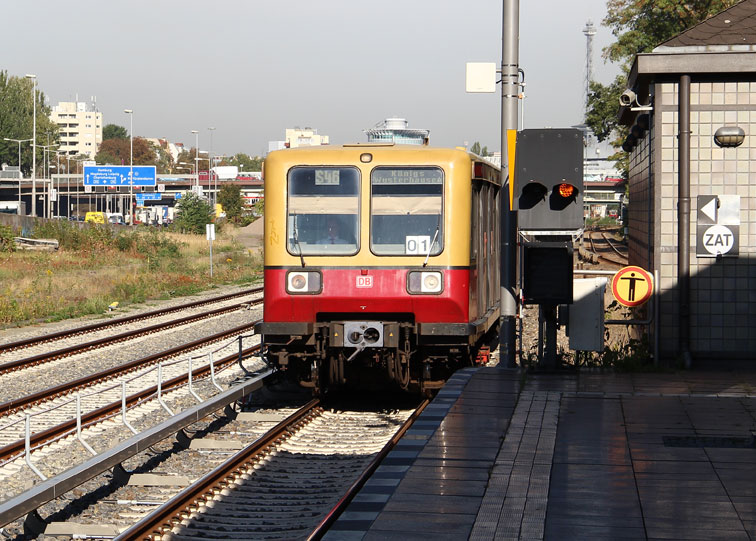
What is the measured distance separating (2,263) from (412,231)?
109ft

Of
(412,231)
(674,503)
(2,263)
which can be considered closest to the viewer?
(674,503)

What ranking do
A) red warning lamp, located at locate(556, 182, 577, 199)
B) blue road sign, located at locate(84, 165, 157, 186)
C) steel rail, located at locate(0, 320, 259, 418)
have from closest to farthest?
red warning lamp, located at locate(556, 182, 577, 199)
steel rail, located at locate(0, 320, 259, 418)
blue road sign, located at locate(84, 165, 157, 186)

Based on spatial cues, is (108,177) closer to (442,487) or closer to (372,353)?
(372,353)

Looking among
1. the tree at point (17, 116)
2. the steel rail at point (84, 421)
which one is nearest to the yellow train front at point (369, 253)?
the steel rail at point (84, 421)

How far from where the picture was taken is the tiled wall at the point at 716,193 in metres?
12.4

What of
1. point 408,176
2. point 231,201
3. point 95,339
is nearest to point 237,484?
point 408,176

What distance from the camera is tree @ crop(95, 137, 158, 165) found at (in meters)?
153

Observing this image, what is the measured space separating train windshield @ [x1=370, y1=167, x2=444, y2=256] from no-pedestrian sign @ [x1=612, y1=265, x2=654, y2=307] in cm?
206

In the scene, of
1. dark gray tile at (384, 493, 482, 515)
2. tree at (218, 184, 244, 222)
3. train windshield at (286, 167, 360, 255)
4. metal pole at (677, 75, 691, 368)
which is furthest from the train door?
tree at (218, 184, 244, 222)

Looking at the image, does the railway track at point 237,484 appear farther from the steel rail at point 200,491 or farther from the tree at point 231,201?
the tree at point 231,201

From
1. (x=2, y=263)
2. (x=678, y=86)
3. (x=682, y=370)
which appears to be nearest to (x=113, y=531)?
(x=682, y=370)

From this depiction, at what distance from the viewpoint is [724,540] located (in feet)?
19.1

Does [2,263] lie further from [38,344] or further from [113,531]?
[113,531]

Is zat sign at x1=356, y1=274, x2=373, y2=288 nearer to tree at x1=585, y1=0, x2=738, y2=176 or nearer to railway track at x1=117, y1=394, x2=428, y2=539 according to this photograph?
railway track at x1=117, y1=394, x2=428, y2=539
